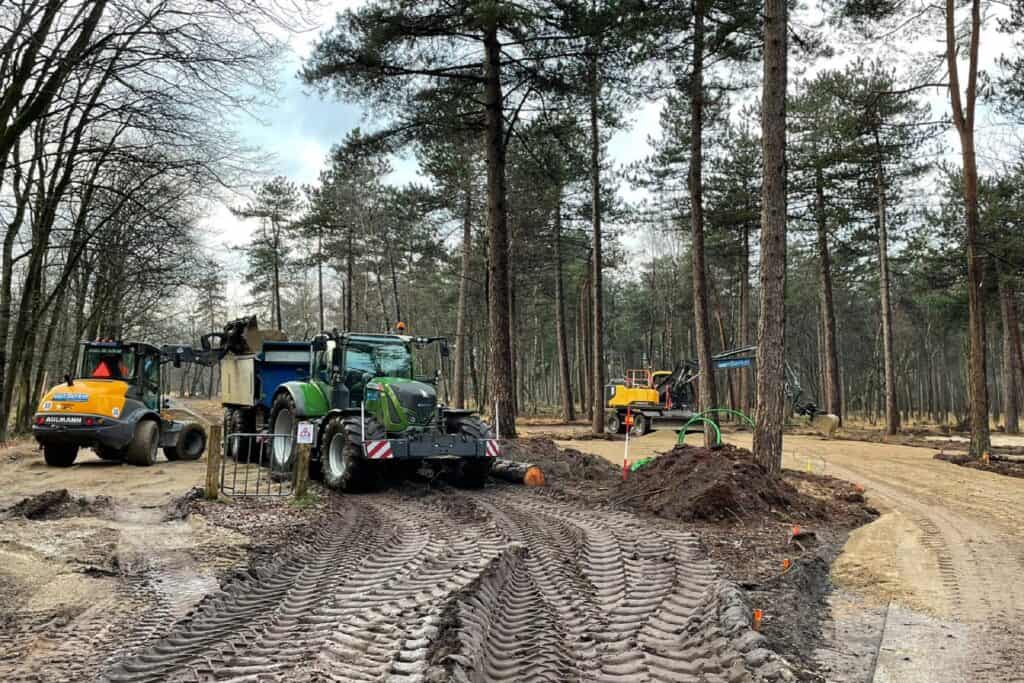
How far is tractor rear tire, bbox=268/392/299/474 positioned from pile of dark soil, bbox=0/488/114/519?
3.37 meters

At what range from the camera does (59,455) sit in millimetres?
12961

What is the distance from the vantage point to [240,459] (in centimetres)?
1495

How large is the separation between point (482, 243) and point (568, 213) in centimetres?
425

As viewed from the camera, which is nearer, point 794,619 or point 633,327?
point 794,619

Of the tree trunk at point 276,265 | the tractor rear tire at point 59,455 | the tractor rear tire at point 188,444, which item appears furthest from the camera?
the tree trunk at point 276,265

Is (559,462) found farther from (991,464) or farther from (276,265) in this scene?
(276,265)

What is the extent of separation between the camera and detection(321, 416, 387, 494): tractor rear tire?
32.5 ft

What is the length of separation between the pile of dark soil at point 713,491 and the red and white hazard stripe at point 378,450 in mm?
3151

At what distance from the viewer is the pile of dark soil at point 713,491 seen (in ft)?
26.1

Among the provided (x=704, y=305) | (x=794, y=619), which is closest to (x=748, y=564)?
(x=794, y=619)

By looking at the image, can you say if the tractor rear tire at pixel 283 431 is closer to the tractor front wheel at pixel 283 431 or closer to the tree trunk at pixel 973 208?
the tractor front wheel at pixel 283 431

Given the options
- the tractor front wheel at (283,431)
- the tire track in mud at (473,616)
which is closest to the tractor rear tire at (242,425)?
the tractor front wheel at (283,431)

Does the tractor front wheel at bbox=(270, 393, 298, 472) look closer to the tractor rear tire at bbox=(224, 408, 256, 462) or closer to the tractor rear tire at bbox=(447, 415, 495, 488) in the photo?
the tractor rear tire at bbox=(224, 408, 256, 462)

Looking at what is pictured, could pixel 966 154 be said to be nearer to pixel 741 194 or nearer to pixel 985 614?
pixel 741 194
